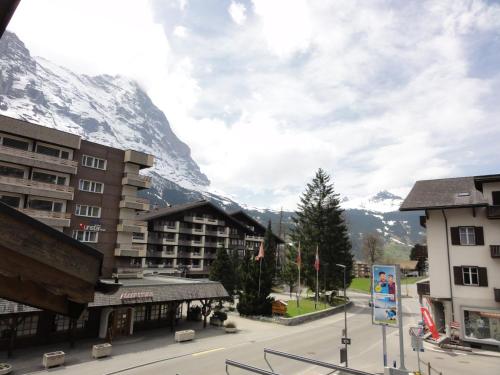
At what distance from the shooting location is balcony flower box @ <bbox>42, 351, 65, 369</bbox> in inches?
892

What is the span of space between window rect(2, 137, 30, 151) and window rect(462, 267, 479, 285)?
46266 mm

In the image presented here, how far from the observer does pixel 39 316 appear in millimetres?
27891

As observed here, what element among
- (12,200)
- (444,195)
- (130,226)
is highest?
(444,195)

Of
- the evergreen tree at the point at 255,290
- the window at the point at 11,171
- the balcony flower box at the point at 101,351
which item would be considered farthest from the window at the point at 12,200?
the evergreen tree at the point at 255,290

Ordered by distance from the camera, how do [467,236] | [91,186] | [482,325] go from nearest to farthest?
1. [482,325]
2. [467,236]
3. [91,186]

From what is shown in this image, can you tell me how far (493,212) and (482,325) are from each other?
31.9 feet

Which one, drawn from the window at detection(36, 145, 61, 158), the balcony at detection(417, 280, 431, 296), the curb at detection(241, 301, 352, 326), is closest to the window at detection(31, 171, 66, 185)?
the window at detection(36, 145, 61, 158)

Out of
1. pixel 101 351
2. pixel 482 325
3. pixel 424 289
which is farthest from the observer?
pixel 424 289

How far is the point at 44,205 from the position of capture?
4059 centimetres

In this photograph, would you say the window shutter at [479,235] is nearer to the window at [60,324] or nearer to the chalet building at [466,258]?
the chalet building at [466,258]

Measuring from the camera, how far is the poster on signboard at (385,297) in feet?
70.9

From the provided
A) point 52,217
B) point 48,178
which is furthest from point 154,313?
point 48,178

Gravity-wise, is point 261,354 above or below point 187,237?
below

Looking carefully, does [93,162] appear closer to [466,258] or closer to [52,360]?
[52,360]
